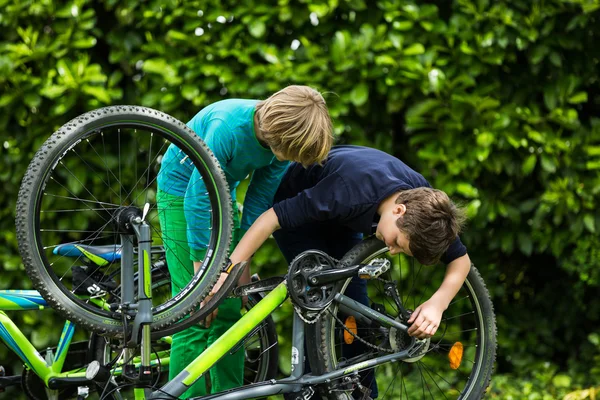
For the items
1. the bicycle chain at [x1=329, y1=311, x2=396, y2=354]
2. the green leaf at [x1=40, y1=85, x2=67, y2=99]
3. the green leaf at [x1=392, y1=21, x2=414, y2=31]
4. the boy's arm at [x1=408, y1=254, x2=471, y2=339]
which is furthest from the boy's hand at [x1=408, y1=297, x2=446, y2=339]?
the green leaf at [x1=40, y1=85, x2=67, y2=99]

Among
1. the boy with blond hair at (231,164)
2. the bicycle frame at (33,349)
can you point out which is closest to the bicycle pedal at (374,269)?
the boy with blond hair at (231,164)

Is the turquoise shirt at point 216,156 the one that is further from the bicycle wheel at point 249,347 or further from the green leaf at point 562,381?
the green leaf at point 562,381

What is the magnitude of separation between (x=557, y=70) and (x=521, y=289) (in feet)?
4.28

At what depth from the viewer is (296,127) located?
253 centimetres

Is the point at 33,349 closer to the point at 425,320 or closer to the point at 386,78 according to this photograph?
the point at 425,320

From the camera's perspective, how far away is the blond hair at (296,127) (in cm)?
253

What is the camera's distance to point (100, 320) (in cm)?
234

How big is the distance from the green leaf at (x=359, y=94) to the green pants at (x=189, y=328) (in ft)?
3.40

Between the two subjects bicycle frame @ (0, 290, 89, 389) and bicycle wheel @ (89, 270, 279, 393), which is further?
bicycle wheel @ (89, 270, 279, 393)

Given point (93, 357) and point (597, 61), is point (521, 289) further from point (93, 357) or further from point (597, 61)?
point (93, 357)

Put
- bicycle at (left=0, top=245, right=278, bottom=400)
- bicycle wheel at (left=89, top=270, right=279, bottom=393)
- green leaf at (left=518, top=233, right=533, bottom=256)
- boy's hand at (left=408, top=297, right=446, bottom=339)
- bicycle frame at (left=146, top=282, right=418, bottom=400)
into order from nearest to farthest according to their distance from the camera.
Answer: bicycle frame at (left=146, top=282, right=418, bottom=400)
boy's hand at (left=408, top=297, right=446, bottom=339)
bicycle at (left=0, top=245, right=278, bottom=400)
bicycle wheel at (left=89, top=270, right=279, bottom=393)
green leaf at (left=518, top=233, right=533, bottom=256)

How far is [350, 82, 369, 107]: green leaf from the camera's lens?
3.85 m

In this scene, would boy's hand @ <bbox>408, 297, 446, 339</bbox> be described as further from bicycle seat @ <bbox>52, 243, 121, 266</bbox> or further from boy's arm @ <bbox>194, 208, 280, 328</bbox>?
bicycle seat @ <bbox>52, 243, 121, 266</bbox>

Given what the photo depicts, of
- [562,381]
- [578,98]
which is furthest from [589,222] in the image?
[562,381]
